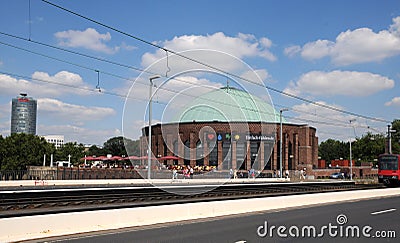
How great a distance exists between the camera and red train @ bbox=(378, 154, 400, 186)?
52750mm

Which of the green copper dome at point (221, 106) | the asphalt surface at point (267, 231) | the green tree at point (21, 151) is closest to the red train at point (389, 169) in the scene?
the green copper dome at point (221, 106)

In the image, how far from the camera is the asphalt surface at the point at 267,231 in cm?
1358

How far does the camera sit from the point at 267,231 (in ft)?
50.3

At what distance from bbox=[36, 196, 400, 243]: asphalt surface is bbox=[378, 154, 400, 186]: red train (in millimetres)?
35717

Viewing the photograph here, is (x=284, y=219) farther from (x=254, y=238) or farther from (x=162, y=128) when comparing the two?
(x=162, y=128)

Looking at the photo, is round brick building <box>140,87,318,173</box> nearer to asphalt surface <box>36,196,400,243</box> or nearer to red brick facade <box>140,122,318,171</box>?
red brick facade <box>140,122,318,171</box>

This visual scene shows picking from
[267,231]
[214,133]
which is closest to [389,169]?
[214,133]

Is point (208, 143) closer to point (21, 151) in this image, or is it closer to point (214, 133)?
point (214, 133)

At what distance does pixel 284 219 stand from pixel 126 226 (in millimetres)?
6388

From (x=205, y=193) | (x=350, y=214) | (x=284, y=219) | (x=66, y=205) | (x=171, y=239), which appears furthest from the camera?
(x=205, y=193)

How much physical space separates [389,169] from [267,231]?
140 ft

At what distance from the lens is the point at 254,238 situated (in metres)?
13.8

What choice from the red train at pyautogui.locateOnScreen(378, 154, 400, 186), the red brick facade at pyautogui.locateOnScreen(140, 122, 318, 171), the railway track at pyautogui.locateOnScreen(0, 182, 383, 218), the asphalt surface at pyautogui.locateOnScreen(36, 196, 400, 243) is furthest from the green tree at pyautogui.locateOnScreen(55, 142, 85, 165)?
the asphalt surface at pyautogui.locateOnScreen(36, 196, 400, 243)

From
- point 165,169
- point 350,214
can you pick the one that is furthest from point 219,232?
point 165,169
